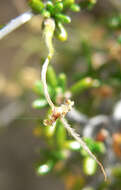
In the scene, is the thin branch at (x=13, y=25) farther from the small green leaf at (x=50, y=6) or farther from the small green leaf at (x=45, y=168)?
the small green leaf at (x=45, y=168)

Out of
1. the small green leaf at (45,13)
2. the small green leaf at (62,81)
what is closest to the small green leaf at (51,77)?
the small green leaf at (62,81)

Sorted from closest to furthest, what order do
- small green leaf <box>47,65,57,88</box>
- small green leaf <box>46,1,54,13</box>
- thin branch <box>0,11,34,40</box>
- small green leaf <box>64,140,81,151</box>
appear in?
thin branch <box>0,11,34,40</box>
small green leaf <box>46,1,54,13</box>
small green leaf <box>64,140,81,151</box>
small green leaf <box>47,65,57,88</box>

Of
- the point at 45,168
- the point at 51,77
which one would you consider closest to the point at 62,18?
the point at 51,77

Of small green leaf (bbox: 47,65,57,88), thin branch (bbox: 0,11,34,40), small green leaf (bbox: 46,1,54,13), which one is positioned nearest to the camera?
thin branch (bbox: 0,11,34,40)

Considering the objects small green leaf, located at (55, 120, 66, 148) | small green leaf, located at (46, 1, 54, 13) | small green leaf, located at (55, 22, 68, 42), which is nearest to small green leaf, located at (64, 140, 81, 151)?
small green leaf, located at (55, 120, 66, 148)

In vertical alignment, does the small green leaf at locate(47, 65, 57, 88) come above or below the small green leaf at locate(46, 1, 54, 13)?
below

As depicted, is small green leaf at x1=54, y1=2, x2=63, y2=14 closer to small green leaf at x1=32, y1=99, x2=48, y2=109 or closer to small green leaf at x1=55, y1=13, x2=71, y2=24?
small green leaf at x1=55, y1=13, x2=71, y2=24

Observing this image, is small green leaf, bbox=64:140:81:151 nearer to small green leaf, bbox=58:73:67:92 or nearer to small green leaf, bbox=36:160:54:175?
small green leaf, bbox=36:160:54:175

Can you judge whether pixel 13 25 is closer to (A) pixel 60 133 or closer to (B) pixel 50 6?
(B) pixel 50 6

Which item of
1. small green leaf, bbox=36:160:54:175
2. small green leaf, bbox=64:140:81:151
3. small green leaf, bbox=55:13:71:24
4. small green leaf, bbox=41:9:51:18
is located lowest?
small green leaf, bbox=36:160:54:175

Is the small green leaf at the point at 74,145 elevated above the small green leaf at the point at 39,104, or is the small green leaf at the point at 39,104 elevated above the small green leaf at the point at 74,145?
the small green leaf at the point at 39,104

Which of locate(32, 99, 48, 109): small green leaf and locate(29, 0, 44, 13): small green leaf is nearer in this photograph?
locate(29, 0, 44, 13): small green leaf

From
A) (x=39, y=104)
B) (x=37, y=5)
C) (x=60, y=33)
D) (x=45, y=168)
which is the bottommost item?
(x=45, y=168)
